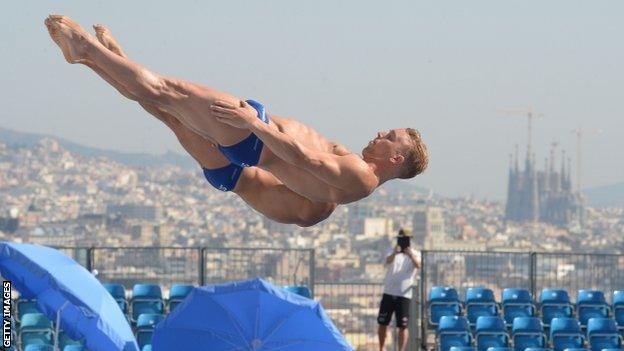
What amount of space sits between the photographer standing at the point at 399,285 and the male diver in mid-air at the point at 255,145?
25.6ft

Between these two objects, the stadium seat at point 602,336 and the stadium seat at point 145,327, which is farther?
the stadium seat at point 602,336

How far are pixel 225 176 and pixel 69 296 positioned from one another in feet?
14.9

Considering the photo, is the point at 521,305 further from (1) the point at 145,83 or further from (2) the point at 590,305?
(1) the point at 145,83

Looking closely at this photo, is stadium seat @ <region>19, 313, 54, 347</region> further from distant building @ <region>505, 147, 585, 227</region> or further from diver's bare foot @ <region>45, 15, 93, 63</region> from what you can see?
distant building @ <region>505, 147, 585, 227</region>

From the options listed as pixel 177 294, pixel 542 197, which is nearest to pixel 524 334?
pixel 177 294

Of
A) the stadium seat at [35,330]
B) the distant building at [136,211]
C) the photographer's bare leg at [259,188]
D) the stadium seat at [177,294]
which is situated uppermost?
the distant building at [136,211]

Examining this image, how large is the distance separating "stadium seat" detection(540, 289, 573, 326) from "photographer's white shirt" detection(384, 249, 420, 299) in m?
1.95

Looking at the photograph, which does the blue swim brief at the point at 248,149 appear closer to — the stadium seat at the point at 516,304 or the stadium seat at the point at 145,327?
the stadium seat at the point at 145,327

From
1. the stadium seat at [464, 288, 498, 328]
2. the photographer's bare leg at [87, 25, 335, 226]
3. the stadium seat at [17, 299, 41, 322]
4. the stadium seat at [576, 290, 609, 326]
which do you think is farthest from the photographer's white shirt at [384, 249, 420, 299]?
the photographer's bare leg at [87, 25, 335, 226]

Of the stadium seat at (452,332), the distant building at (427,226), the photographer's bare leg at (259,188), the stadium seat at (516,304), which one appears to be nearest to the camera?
the photographer's bare leg at (259,188)

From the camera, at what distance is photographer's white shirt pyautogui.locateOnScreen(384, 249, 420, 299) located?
54.2 ft

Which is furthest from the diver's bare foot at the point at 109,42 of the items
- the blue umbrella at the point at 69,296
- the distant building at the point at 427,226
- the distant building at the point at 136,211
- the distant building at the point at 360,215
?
the distant building at the point at 360,215

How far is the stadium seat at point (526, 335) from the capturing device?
16562 mm

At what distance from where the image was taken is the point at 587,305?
17.9 m
